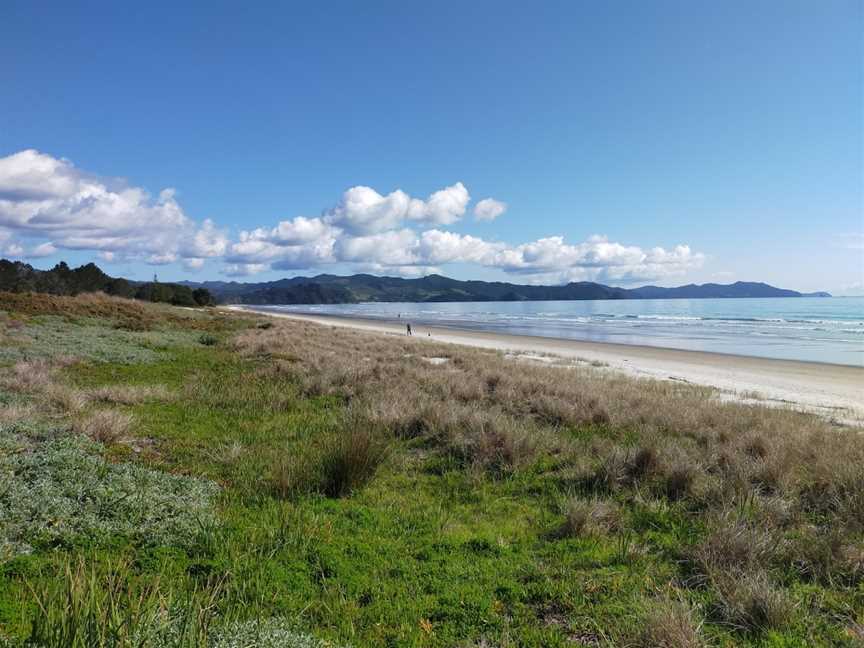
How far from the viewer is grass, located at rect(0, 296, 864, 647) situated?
383cm

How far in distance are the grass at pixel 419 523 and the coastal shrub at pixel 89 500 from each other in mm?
29

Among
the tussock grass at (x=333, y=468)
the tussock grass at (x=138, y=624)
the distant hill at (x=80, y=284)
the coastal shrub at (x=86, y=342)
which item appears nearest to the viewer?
the tussock grass at (x=138, y=624)

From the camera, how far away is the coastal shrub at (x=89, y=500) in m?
4.77

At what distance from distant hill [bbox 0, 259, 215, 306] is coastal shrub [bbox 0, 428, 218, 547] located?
44406 millimetres

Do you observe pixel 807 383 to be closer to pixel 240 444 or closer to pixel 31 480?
pixel 240 444

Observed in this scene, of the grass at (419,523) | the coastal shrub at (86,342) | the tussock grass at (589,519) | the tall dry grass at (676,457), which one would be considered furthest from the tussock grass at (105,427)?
the coastal shrub at (86,342)

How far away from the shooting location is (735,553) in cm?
485

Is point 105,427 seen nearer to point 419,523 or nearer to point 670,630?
point 419,523

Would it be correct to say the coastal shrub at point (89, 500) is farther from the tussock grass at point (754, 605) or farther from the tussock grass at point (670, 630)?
the tussock grass at point (754, 605)

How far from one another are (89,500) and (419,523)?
11.5 feet

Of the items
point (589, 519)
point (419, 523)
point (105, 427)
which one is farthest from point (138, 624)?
point (105, 427)

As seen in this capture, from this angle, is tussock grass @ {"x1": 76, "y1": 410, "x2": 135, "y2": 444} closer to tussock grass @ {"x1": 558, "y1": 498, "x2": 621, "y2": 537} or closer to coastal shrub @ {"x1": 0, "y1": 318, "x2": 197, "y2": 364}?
tussock grass @ {"x1": 558, "y1": 498, "x2": 621, "y2": 537}

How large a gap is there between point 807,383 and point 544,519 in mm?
20100

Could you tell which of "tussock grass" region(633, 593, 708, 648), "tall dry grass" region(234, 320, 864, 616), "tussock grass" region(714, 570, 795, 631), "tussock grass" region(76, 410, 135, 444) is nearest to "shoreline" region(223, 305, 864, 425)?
"tall dry grass" region(234, 320, 864, 616)
